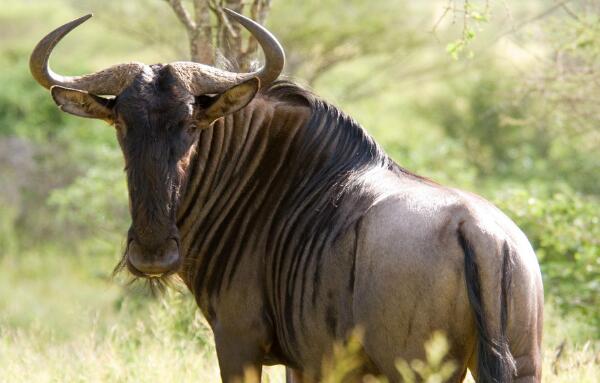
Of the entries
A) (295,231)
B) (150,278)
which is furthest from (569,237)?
(150,278)

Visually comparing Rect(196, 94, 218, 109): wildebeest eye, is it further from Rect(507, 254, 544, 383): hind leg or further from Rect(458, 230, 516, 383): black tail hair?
Rect(507, 254, 544, 383): hind leg

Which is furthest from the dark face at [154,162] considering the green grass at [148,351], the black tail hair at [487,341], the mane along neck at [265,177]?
the black tail hair at [487,341]

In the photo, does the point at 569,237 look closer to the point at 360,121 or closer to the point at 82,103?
the point at 82,103

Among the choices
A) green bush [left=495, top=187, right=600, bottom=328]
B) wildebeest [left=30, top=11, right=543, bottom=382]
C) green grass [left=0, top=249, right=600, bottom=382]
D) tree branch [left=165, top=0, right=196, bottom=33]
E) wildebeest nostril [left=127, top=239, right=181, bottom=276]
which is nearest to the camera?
wildebeest [left=30, top=11, right=543, bottom=382]

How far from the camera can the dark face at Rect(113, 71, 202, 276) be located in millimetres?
5047

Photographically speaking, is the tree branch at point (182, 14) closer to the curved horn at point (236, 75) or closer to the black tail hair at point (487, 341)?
the curved horn at point (236, 75)

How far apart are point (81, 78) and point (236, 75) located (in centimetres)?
72

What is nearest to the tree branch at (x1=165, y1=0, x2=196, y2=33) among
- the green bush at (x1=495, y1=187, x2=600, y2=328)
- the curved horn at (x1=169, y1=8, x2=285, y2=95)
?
the curved horn at (x1=169, y1=8, x2=285, y2=95)

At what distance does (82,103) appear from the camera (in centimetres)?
544

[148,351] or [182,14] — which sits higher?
[182,14]

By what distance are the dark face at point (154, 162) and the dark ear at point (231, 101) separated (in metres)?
0.13

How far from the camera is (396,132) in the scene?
2080cm

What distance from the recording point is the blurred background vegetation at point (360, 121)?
753 cm

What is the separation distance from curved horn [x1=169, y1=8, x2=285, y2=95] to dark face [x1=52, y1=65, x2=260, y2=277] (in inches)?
2.5
